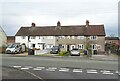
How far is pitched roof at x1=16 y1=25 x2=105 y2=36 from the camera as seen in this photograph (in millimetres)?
73250

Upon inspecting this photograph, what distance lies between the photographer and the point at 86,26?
75.6 m

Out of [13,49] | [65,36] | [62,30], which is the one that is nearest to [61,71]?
[13,49]

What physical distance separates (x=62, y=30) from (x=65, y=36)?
2.54 metres

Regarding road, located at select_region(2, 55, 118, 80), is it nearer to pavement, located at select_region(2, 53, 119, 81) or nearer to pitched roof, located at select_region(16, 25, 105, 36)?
pavement, located at select_region(2, 53, 119, 81)

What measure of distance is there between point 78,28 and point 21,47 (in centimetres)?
2151

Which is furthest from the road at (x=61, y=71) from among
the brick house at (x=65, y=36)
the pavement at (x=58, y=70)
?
the brick house at (x=65, y=36)

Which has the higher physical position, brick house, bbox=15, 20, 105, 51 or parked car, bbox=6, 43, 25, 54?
brick house, bbox=15, 20, 105, 51

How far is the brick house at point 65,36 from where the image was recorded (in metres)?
71.9

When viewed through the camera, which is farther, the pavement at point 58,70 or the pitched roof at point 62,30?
the pitched roof at point 62,30

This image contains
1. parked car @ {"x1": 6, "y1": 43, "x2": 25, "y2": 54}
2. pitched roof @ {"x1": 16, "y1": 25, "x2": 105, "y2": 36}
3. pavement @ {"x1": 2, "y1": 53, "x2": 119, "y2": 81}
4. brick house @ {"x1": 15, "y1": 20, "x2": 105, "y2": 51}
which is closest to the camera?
pavement @ {"x1": 2, "y1": 53, "x2": 119, "y2": 81}

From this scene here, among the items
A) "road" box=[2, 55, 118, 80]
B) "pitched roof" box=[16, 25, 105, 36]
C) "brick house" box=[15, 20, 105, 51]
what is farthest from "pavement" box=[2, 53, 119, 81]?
"pitched roof" box=[16, 25, 105, 36]

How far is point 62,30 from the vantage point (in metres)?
75.8

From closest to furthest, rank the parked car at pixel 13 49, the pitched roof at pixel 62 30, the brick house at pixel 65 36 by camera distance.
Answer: the parked car at pixel 13 49
the brick house at pixel 65 36
the pitched roof at pixel 62 30

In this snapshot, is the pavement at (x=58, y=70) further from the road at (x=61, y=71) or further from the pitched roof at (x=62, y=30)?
the pitched roof at (x=62, y=30)
